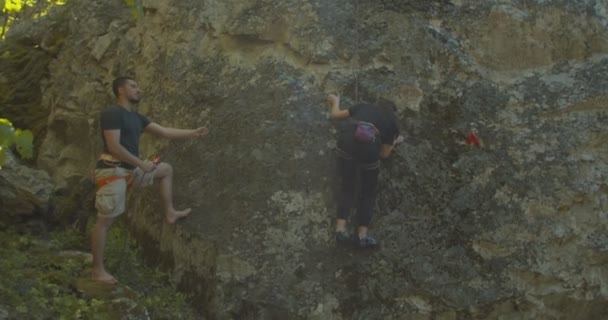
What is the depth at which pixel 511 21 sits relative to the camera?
7805mm

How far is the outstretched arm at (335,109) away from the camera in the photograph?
22.9 feet

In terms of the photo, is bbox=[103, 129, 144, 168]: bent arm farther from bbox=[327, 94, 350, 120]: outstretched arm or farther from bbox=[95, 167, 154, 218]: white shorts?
bbox=[327, 94, 350, 120]: outstretched arm

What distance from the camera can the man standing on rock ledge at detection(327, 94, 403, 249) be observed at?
6707 mm

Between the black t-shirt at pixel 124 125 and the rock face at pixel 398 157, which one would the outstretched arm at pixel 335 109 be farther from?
the black t-shirt at pixel 124 125

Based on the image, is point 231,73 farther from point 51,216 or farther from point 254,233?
point 51,216

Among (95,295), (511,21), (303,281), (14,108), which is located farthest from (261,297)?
(14,108)

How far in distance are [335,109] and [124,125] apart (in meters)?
2.18

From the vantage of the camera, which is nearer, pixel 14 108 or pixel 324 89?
pixel 324 89

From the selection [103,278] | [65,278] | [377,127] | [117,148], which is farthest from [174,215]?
[377,127]

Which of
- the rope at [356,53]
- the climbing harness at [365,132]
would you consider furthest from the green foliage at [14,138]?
the rope at [356,53]

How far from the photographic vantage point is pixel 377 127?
6762 millimetres

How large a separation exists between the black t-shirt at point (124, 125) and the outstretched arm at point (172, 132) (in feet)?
0.65

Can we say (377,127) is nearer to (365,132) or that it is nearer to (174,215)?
(365,132)

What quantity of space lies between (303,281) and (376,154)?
1.47m
